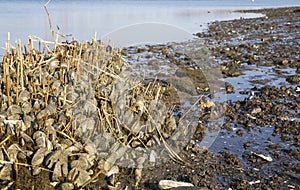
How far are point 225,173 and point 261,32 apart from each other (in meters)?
13.7

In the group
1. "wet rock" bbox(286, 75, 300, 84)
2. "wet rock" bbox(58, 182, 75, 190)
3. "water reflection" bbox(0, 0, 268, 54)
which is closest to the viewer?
"wet rock" bbox(58, 182, 75, 190)

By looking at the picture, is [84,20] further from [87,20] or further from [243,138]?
[243,138]

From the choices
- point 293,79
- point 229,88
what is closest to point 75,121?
point 229,88

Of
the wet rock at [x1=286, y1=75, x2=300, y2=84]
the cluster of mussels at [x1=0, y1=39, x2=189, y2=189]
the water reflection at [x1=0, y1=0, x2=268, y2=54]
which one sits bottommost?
the water reflection at [x1=0, y1=0, x2=268, y2=54]

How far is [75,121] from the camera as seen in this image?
10.8 feet

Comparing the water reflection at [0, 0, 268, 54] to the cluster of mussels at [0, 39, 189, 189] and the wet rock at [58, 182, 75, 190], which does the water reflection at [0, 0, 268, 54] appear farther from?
the wet rock at [58, 182, 75, 190]

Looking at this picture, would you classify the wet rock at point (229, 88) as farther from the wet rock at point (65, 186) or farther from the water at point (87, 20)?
the wet rock at point (65, 186)

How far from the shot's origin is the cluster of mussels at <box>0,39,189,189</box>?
9.65ft

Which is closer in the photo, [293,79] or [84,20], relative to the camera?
[293,79]

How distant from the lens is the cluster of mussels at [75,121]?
294 cm

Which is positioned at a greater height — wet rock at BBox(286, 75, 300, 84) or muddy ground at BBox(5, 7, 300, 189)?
wet rock at BBox(286, 75, 300, 84)

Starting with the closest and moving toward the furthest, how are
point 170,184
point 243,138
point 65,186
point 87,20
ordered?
1. point 65,186
2. point 170,184
3. point 243,138
4. point 87,20

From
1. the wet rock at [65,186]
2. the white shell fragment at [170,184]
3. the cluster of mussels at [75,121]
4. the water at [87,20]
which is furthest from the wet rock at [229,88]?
the wet rock at [65,186]

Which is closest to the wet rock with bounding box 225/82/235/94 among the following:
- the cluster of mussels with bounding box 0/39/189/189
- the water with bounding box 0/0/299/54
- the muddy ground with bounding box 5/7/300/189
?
→ the muddy ground with bounding box 5/7/300/189
